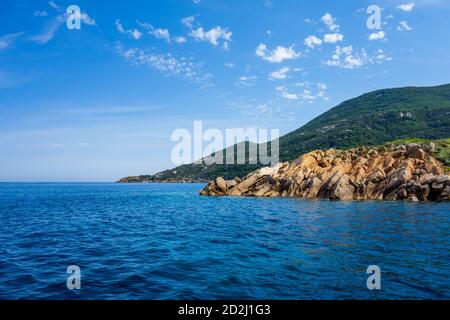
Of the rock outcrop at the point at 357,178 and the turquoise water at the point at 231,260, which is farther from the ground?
the rock outcrop at the point at 357,178

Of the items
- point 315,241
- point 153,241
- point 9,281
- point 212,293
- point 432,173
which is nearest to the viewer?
point 212,293

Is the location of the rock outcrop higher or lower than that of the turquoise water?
higher

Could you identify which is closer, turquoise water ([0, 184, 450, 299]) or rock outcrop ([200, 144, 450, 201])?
turquoise water ([0, 184, 450, 299])

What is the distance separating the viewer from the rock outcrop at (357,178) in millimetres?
72562

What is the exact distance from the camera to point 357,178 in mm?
83188

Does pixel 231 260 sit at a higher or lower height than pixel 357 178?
lower

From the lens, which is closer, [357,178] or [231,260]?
[231,260]

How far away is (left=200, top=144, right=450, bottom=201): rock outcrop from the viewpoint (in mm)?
72562

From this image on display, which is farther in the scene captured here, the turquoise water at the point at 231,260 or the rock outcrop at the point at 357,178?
the rock outcrop at the point at 357,178

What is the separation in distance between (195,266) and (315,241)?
40.0ft
